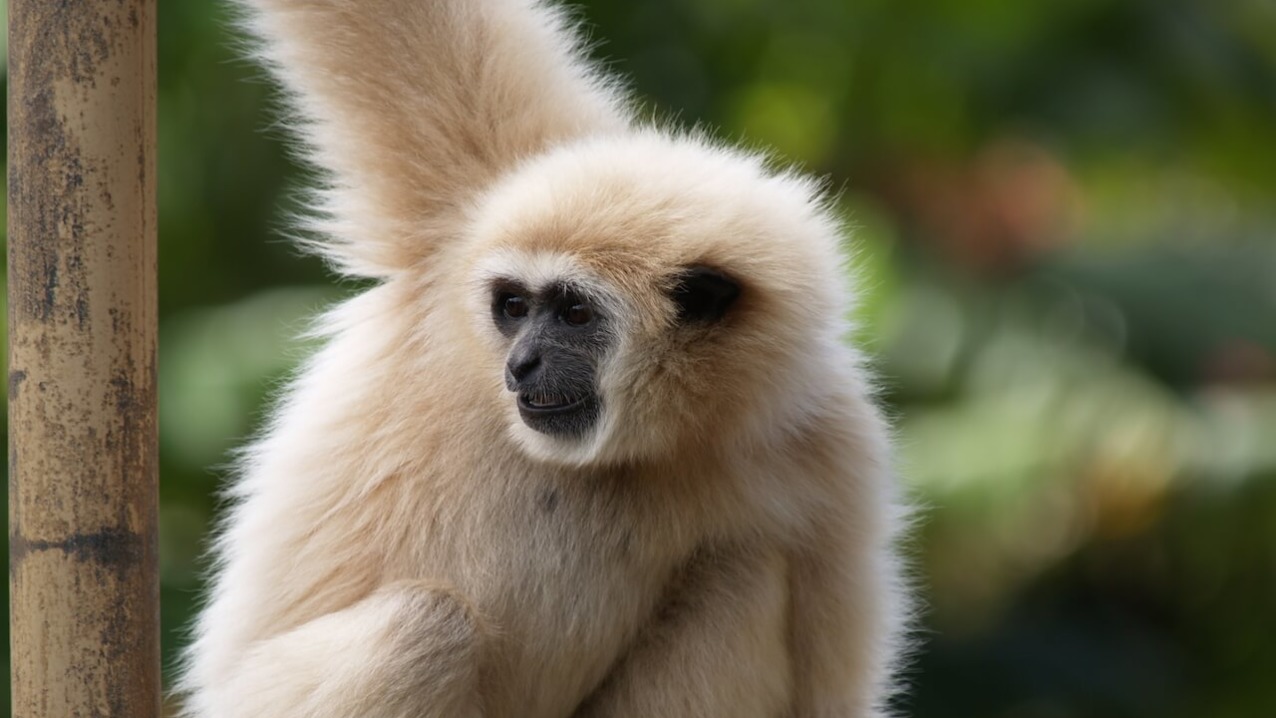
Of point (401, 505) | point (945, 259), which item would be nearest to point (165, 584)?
point (401, 505)

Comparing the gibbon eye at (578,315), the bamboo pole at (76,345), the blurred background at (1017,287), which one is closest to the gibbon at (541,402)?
the gibbon eye at (578,315)

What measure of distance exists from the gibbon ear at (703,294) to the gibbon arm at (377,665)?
0.87 m

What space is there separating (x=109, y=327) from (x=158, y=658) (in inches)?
26.3

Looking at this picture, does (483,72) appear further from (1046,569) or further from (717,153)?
(1046,569)

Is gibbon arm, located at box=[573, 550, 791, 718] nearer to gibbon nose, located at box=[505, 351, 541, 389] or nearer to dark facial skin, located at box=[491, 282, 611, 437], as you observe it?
dark facial skin, located at box=[491, 282, 611, 437]

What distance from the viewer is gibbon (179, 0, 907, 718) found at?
3.26 m

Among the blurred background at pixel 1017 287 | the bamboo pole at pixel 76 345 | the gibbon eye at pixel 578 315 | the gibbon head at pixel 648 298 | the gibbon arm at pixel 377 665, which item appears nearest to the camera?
the bamboo pole at pixel 76 345

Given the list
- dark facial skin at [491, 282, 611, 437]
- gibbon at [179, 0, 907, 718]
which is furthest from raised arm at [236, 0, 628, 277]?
dark facial skin at [491, 282, 611, 437]

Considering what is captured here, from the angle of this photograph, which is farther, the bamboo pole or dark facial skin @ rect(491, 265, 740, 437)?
dark facial skin @ rect(491, 265, 740, 437)

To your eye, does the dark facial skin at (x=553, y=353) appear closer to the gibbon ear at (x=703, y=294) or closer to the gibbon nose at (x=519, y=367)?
the gibbon nose at (x=519, y=367)

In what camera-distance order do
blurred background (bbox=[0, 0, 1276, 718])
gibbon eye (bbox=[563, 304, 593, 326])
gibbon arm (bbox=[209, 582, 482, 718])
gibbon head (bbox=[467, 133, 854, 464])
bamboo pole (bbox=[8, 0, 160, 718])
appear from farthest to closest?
1. blurred background (bbox=[0, 0, 1276, 718])
2. gibbon eye (bbox=[563, 304, 593, 326])
3. gibbon head (bbox=[467, 133, 854, 464])
4. gibbon arm (bbox=[209, 582, 482, 718])
5. bamboo pole (bbox=[8, 0, 160, 718])

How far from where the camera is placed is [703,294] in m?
3.34

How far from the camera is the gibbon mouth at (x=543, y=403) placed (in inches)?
129

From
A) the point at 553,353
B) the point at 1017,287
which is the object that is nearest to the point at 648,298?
the point at 553,353
